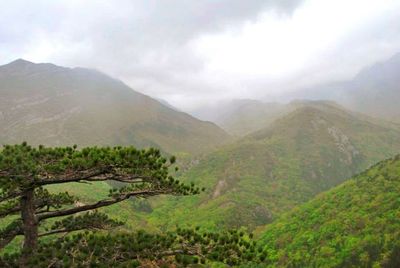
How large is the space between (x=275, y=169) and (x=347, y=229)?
8029cm

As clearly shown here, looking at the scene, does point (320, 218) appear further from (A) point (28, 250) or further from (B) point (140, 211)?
(A) point (28, 250)

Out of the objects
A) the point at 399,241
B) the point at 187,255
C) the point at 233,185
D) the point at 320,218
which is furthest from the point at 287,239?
the point at 187,255

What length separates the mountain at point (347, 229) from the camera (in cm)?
6038

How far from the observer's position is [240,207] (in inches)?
4380

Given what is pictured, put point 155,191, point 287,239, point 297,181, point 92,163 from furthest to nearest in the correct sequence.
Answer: point 297,181
point 287,239
point 155,191
point 92,163

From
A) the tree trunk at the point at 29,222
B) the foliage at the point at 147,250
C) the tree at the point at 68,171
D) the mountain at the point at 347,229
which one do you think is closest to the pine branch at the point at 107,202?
the tree at the point at 68,171

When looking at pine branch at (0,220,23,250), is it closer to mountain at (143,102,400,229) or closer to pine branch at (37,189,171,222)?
pine branch at (37,189,171,222)

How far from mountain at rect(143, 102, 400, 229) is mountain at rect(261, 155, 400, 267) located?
22.2 metres

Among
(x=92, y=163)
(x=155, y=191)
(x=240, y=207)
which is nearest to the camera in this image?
(x=92, y=163)

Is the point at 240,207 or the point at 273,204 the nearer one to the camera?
the point at 240,207

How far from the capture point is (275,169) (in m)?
150

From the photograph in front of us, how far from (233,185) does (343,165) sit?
177 ft

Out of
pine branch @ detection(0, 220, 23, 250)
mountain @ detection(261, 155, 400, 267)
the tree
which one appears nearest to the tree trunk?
the tree

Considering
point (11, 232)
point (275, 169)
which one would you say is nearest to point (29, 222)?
point (11, 232)
